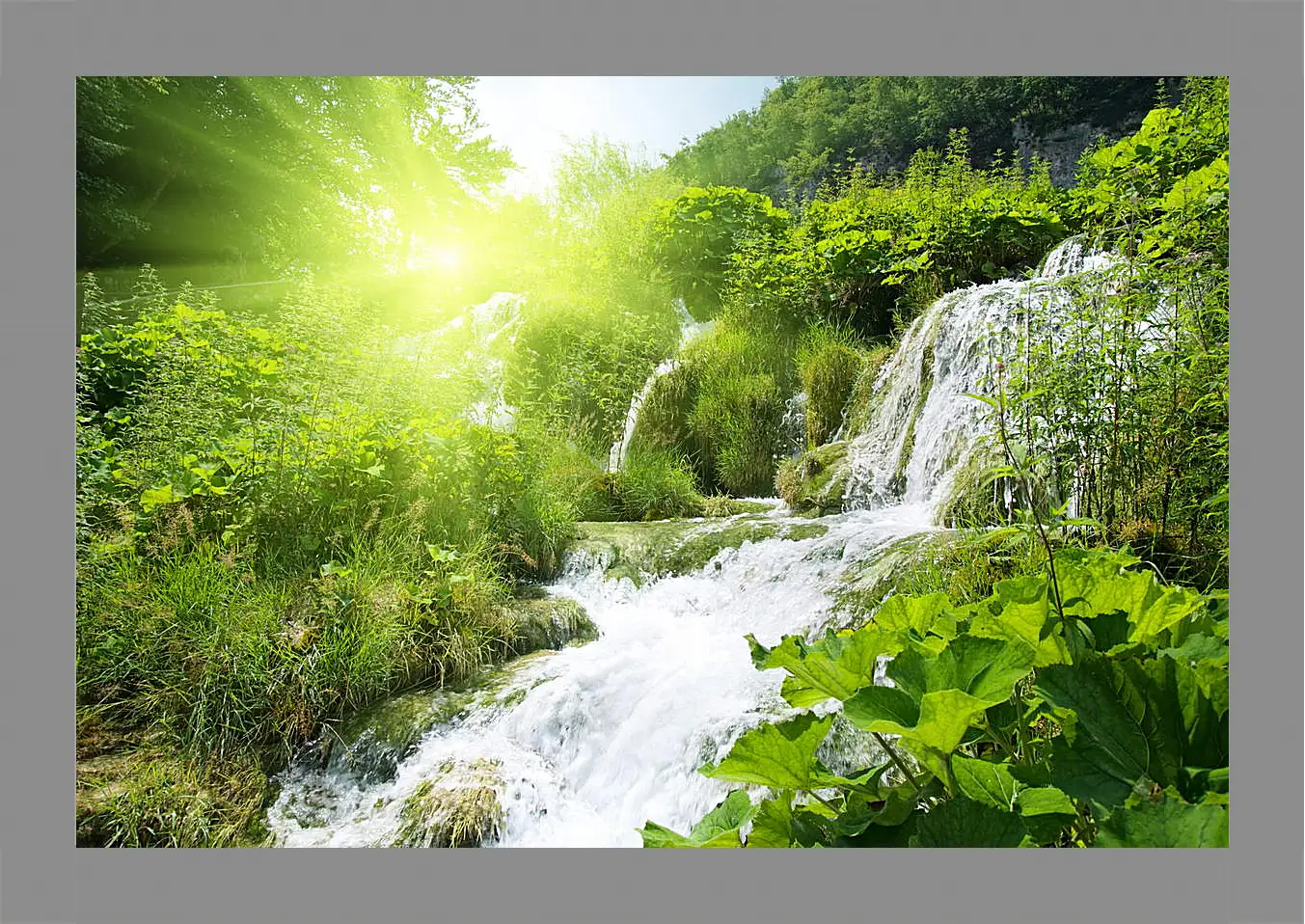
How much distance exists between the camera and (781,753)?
844 millimetres

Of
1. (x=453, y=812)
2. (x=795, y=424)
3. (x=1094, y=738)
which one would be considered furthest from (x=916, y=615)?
(x=795, y=424)

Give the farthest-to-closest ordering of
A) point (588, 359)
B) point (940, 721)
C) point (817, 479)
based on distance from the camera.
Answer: point (588, 359)
point (817, 479)
point (940, 721)

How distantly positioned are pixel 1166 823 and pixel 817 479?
2669 mm

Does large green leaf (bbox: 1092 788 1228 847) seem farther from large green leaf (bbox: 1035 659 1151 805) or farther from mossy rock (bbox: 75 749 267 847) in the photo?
mossy rock (bbox: 75 749 267 847)

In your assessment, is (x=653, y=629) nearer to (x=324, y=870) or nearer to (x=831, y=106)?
(x=324, y=870)

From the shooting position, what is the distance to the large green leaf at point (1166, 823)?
767 mm

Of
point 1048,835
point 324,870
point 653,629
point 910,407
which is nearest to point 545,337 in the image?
point 910,407

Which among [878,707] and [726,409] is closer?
[878,707]

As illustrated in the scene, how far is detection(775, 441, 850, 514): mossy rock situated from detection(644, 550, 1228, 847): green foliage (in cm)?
230

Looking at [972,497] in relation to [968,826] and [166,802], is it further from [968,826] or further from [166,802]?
[166,802]

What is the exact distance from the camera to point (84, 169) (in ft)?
5.28

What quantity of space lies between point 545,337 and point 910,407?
2335 mm

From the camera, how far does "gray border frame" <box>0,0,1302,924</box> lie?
1181 mm

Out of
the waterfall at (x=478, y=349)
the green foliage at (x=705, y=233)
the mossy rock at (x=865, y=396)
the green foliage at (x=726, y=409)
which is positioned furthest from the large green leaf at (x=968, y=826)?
the green foliage at (x=726, y=409)
